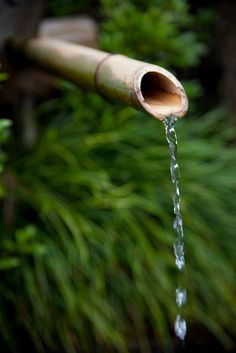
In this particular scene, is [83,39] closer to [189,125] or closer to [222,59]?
[189,125]

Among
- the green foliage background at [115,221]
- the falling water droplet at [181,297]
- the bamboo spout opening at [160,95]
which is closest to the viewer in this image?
the bamboo spout opening at [160,95]

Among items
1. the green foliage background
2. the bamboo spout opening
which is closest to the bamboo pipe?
the bamboo spout opening

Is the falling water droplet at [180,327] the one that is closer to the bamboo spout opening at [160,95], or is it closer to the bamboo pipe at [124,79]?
the bamboo pipe at [124,79]

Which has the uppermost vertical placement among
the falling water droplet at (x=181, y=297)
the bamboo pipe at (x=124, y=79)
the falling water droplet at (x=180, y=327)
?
the bamboo pipe at (x=124, y=79)

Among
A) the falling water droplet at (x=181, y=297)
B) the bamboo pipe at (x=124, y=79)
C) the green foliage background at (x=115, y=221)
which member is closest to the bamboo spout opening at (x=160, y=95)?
the bamboo pipe at (x=124, y=79)

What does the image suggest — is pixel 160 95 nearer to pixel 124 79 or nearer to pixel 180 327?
pixel 124 79

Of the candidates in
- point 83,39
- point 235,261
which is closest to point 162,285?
point 235,261
